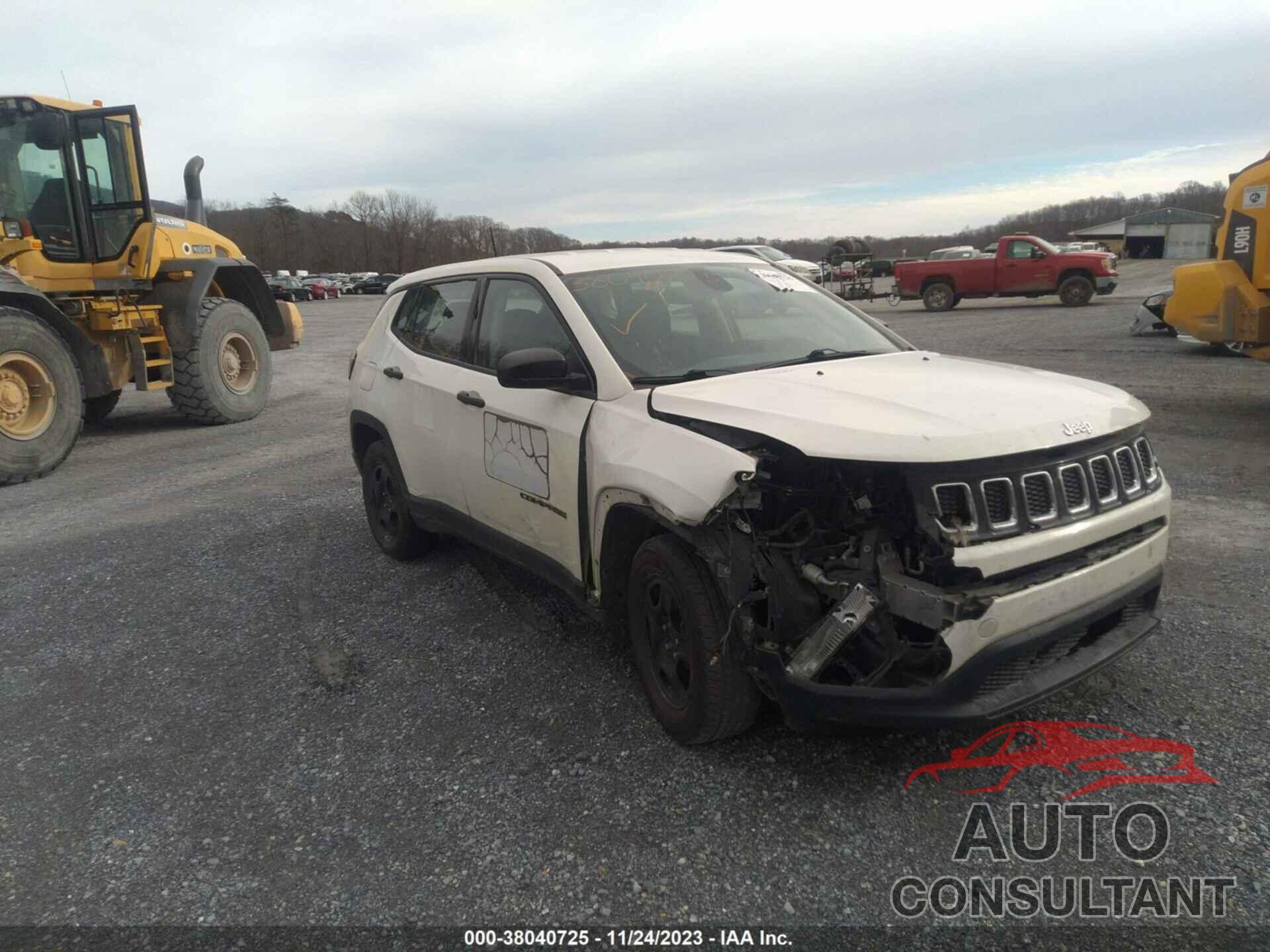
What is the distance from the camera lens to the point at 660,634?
3.27 metres

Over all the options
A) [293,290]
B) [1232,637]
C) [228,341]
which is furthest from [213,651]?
[293,290]

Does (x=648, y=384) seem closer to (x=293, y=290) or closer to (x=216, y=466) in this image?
(x=216, y=466)

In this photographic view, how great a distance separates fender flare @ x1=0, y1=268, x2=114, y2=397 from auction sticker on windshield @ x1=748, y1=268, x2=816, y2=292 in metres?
7.44

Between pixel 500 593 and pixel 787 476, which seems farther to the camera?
pixel 500 593

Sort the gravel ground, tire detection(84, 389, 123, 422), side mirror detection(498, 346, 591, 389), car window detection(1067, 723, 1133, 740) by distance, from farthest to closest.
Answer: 1. tire detection(84, 389, 123, 422)
2. side mirror detection(498, 346, 591, 389)
3. car window detection(1067, 723, 1133, 740)
4. the gravel ground

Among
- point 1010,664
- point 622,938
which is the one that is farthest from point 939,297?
point 622,938

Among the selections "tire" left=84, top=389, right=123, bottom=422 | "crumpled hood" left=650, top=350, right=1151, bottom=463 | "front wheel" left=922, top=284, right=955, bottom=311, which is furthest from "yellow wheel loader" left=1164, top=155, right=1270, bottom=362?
"front wheel" left=922, top=284, right=955, bottom=311

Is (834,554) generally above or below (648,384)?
below

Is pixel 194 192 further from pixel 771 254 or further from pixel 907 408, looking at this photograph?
pixel 771 254

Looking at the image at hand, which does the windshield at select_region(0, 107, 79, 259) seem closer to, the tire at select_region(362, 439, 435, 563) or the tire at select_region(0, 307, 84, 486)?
the tire at select_region(0, 307, 84, 486)

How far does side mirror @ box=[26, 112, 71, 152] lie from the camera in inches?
331

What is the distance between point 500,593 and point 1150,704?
314 centimetres

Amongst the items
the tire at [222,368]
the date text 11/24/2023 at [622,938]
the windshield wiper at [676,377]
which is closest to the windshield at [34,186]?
the tire at [222,368]

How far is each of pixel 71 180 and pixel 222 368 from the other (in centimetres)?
264
